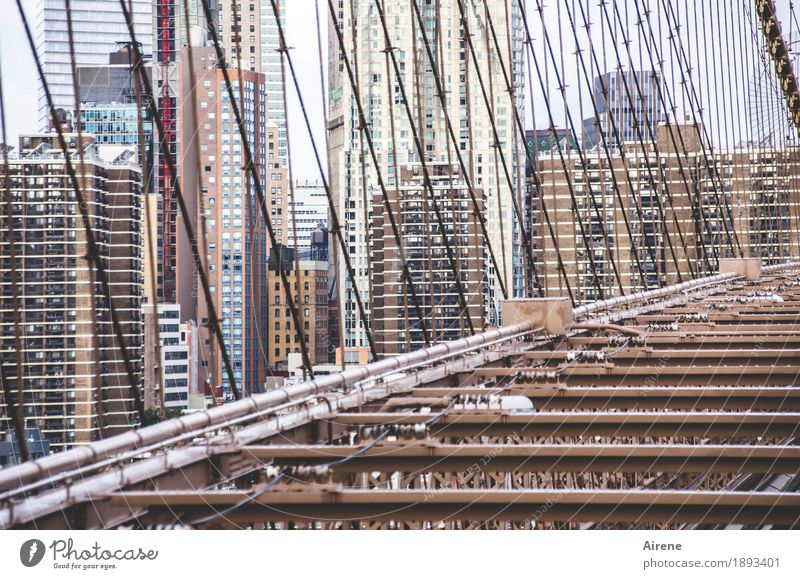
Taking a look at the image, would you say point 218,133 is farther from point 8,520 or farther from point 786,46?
point 8,520

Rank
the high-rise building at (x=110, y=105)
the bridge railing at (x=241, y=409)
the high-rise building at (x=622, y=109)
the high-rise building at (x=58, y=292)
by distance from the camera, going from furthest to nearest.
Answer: the high-rise building at (x=110, y=105)
the high-rise building at (x=58, y=292)
the high-rise building at (x=622, y=109)
the bridge railing at (x=241, y=409)

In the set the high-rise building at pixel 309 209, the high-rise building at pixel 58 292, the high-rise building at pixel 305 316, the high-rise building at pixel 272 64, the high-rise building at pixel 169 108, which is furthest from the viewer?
the high-rise building at pixel 309 209

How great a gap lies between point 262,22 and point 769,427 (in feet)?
326

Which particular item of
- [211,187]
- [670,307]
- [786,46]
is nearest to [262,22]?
[211,187]

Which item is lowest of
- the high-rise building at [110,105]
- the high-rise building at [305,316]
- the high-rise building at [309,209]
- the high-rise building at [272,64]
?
the high-rise building at [305,316]

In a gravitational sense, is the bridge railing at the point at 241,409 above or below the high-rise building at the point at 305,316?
above

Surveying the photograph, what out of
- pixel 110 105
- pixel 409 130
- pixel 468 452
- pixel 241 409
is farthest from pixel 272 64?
pixel 468 452

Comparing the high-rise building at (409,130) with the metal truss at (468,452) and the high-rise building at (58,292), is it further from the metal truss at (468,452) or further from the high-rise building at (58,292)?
the metal truss at (468,452)

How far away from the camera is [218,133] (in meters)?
61.2

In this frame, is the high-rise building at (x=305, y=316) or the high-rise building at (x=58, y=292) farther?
the high-rise building at (x=305, y=316)

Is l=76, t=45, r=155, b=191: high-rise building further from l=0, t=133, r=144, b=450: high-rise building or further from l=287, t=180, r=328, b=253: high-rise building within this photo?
l=287, t=180, r=328, b=253: high-rise building

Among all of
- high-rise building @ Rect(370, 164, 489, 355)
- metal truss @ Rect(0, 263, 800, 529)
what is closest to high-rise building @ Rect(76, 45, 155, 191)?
high-rise building @ Rect(370, 164, 489, 355)

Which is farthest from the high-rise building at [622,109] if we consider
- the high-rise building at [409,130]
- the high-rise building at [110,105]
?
the high-rise building at [110,105]

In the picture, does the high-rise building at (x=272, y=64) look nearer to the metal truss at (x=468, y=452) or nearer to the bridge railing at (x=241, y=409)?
the bridge railing at (x=241, y=409)
